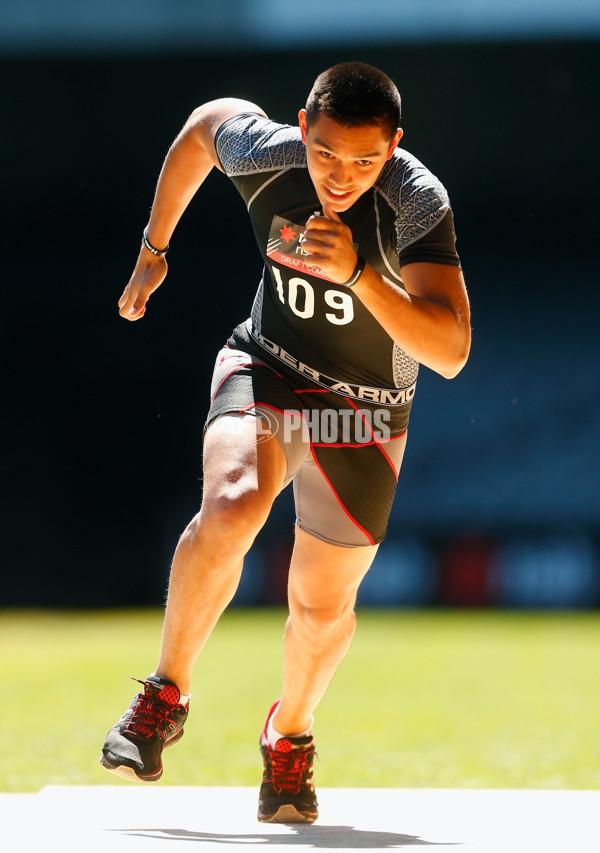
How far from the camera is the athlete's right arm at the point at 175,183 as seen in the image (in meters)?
3.14

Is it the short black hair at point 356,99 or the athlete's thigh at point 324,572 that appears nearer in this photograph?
the short black hair at point 356,99

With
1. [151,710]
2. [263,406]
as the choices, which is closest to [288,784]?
[151,710]

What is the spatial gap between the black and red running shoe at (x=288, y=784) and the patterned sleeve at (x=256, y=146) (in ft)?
5.27

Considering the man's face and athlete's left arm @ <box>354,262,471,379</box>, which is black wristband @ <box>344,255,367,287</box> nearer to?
athlete's left arm @ <box>354,262,471,379</box>

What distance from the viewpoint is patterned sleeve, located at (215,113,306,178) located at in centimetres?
284

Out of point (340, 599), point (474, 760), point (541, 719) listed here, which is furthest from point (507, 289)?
point (340, 599)

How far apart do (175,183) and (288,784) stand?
1.75m

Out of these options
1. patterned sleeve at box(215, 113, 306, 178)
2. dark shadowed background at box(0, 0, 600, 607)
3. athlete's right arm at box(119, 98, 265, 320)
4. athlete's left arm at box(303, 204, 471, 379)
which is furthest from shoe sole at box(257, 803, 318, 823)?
dark shadowed background at box(0, 0, 600, 607)

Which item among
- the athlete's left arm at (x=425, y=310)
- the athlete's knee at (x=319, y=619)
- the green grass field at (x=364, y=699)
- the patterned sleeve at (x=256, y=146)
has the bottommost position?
the green grass field at (x=364, y=699)

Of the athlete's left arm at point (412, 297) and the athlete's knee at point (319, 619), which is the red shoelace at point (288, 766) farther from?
the athlete's left arm at point (412, 297)

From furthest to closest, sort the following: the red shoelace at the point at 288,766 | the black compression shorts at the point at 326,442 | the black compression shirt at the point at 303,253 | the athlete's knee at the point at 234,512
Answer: the red shoelace at the point at 288,766, the black compression shorts at the point at 326,442, the black compression shirt at the point at 303,253, the athlete's knee at the point at 234,512

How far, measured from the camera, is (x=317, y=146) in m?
2.51

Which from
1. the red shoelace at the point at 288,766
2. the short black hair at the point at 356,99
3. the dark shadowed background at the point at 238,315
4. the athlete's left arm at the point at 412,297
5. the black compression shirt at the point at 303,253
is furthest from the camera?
the dark shadowed background at the point at 238,315

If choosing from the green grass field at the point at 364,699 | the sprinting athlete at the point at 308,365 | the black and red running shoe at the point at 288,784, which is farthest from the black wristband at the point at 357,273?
the green grass field at the point at 364,699
